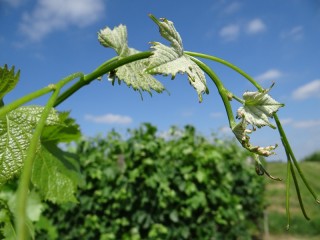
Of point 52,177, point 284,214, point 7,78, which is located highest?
point 284,214

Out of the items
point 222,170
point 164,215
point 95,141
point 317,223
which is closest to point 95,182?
point 95,141

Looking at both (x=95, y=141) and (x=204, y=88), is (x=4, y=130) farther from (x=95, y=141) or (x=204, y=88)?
(x=95, y=141)

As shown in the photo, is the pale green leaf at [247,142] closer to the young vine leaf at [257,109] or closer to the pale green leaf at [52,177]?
the young vine leaf at [257,109]

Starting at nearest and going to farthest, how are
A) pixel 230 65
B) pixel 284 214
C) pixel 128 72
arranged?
1. pixel 230 65
2. pixel 128 72
3. pixel 284 214

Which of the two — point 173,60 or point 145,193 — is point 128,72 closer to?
point 173,60

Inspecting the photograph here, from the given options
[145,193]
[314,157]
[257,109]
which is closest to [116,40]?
[257,109]

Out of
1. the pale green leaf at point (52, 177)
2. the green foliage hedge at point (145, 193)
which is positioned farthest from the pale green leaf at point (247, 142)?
the green foliage hedge at point (145, 193)

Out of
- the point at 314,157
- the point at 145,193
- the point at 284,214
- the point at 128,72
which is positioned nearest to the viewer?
the point at 128,72
